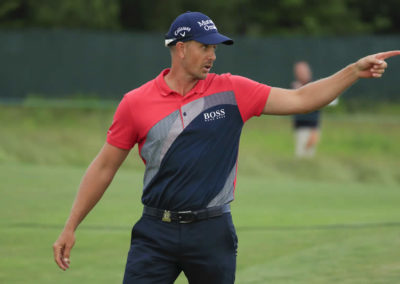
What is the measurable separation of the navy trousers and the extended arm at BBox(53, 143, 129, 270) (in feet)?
1.07

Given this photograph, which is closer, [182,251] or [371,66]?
[371,66]

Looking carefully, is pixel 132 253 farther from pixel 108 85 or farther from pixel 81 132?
pixel 108 85

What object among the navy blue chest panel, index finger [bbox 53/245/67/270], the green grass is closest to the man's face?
the navy blue chest panel

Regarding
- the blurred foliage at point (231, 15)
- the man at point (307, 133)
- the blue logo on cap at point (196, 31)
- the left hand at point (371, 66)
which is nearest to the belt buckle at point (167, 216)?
the blue logo on cap at point (196, 31)

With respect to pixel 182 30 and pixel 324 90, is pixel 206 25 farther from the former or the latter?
pixel 324 90

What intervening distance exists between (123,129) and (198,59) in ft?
1.84

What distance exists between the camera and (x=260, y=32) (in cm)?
3878

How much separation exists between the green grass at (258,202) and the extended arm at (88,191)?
2993 mm

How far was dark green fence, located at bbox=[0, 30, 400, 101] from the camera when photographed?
2834 centimetres

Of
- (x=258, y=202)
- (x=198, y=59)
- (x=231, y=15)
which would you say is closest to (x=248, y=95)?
(x=198, y=59)

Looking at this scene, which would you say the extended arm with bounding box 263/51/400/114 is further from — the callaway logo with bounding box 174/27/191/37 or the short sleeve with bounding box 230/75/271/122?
the callaway logo with bounding box 174/27/191/37

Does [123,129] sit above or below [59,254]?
above

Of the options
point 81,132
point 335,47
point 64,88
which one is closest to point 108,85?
point 64,88

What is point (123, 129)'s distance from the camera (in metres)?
4.83
